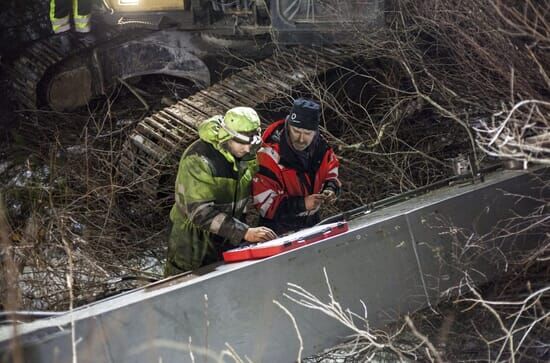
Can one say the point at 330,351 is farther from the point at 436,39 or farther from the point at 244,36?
the point at 244,36

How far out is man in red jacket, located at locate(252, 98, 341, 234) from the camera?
6.44 meters

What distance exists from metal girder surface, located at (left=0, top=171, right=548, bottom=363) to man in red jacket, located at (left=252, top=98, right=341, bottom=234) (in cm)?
38

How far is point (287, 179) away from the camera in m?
6.62

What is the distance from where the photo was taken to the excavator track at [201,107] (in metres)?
9.17

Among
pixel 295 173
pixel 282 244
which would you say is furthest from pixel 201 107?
pixel 282 244

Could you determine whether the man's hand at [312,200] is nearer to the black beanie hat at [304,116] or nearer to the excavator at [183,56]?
the black beanie hat at [304,116]

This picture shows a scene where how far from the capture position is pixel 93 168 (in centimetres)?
956

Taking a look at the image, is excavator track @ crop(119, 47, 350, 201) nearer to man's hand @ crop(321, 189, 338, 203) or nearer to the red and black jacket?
the red and black jacket

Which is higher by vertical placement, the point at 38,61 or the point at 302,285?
the point at 38,61

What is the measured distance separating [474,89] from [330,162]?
2.02 m

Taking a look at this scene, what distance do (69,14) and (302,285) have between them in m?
6.93

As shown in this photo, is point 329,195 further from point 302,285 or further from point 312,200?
point 302,285

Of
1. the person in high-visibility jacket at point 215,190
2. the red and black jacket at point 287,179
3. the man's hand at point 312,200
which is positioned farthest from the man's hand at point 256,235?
the man's hand at point 312,200

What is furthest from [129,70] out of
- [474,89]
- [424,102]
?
[474,89]
